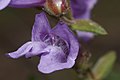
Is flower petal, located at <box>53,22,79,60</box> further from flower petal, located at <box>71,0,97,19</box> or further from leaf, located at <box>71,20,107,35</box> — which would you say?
flower petal, located at <box>71,0,97,19</box>

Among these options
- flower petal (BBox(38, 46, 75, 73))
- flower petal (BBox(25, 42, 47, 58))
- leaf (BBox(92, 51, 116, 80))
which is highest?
flower petal (BBox(25, 42, 47, 58))

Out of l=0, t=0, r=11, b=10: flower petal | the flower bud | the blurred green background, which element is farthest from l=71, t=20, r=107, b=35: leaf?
the blurred green background

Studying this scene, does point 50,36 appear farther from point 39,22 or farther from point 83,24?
point 83,24

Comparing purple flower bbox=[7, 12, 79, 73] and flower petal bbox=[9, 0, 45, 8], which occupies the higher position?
flower petal bbox=[9, 0, 45, 8]

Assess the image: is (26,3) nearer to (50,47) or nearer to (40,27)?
(40,27)

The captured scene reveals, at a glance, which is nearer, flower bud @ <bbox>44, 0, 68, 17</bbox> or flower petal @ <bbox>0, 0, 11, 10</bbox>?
flower petal @ <bbox>0, 0, 11, 10</bbox>

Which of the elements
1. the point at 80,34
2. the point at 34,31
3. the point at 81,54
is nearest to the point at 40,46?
the point at 34,31
